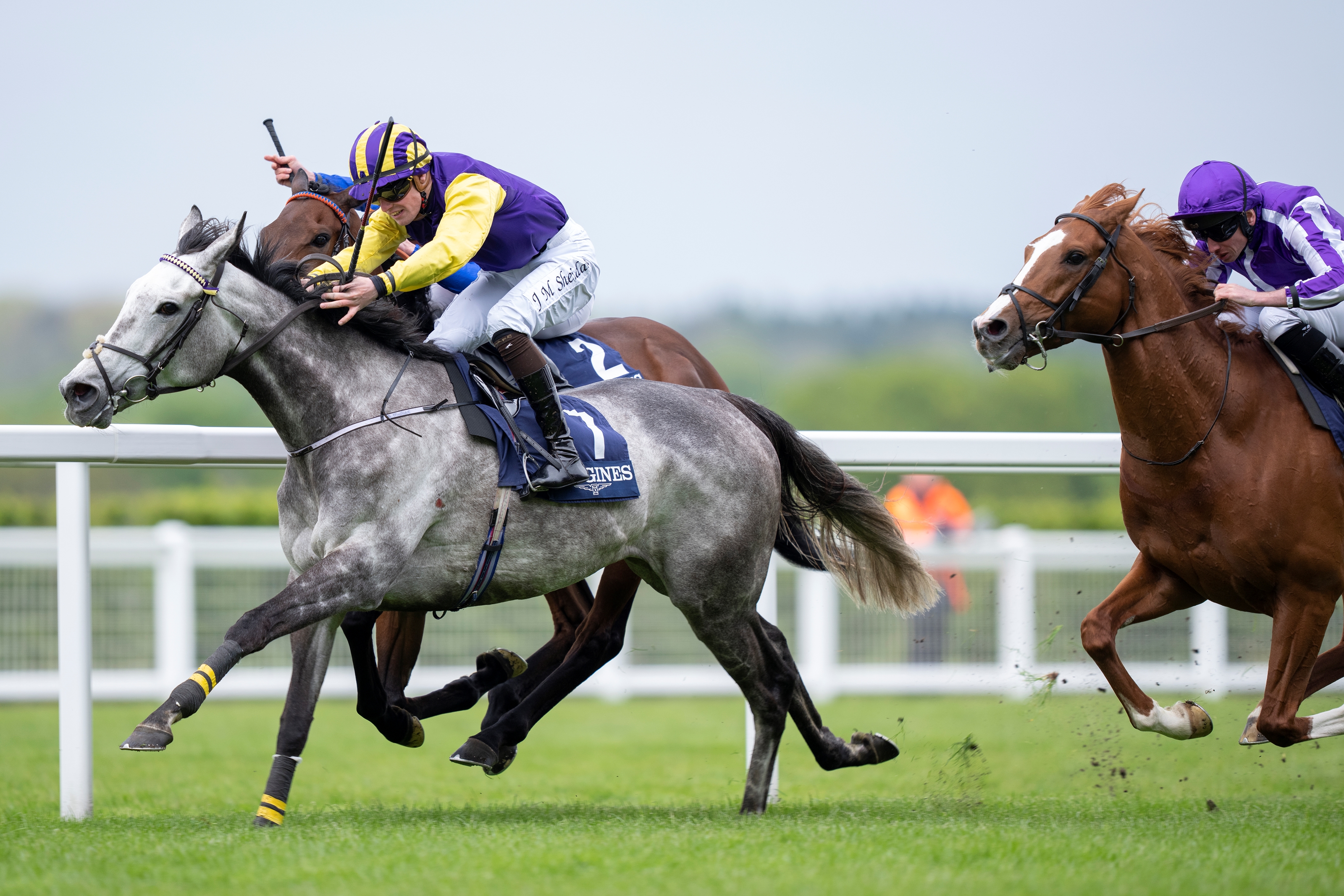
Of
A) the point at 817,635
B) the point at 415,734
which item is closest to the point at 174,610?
the point at 817,635

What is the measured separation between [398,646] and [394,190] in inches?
60.7

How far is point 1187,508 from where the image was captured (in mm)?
4098

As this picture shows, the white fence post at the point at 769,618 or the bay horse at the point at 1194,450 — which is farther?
the white fence post at the point at 769,618

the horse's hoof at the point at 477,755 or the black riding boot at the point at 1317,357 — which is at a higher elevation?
the black riding boot at the point at 1317,357

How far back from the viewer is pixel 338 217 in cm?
473

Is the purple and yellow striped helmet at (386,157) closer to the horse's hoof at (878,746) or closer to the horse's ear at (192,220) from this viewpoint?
the horse's ear at (192,220)

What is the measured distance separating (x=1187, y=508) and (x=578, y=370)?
6.74 ft

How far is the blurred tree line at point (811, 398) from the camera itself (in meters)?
16.3

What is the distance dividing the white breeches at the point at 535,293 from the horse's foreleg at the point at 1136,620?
1.98 meters

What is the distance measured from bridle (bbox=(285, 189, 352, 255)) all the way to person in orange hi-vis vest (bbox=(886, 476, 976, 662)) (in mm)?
2140

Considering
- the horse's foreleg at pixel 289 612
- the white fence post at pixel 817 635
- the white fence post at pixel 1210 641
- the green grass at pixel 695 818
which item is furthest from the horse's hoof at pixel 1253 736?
the white fence post at pixel 817 635

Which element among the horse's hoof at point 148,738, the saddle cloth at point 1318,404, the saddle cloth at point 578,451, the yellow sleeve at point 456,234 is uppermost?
the yellow sleeve at point 456,234

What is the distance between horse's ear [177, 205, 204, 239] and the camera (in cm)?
370

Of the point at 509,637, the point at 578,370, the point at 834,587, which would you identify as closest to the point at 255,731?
the point at 509,637
